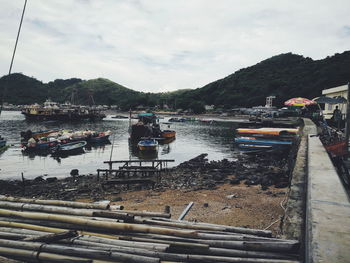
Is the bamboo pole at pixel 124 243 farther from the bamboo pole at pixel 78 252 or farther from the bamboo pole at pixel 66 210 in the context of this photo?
the bamboo pole at pixel 66 210

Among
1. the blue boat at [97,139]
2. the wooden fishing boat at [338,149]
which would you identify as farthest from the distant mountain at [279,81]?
the wooden fishing boat at [338,149]

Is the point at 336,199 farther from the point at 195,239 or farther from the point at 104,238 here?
the point at 104,238

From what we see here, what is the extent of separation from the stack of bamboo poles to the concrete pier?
0.54 meters

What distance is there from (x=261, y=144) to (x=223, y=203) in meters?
23.5

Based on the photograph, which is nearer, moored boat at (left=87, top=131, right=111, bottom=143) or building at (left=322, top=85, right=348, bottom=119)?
building at (left=322, top=85, right=348, bottom=119)

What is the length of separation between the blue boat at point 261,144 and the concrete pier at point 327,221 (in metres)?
24.2

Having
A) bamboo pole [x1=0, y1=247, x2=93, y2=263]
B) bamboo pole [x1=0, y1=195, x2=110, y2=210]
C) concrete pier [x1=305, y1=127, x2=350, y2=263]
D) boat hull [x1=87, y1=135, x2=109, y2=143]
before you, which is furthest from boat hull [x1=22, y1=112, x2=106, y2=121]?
concrete pier [x1=305, y1=127, x2=350, y2=263]

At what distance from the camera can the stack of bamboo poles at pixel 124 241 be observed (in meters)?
4.41

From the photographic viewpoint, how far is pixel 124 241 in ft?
15.8

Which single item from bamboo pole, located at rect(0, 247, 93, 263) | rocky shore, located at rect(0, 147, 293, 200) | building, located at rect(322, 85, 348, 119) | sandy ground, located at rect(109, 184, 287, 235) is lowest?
rocky shore, located at rect(0, 147, 293, 200)

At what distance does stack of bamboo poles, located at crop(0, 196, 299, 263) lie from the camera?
441 centimetres

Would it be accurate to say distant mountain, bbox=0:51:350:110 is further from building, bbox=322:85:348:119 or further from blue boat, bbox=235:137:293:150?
blue boat, bbox=235:137:293:150

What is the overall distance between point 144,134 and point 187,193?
31.3 metres

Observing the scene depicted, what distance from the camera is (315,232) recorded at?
4242 mm
